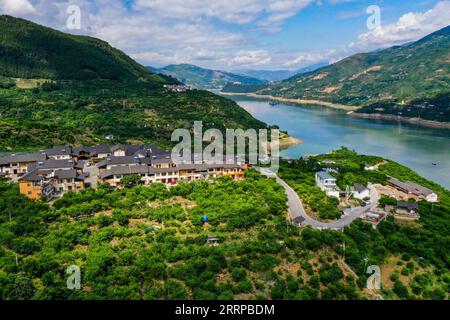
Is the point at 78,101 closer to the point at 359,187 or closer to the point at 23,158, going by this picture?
the point at 23,158

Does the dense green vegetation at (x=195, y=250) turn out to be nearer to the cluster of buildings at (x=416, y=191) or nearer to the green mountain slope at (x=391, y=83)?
the cluster of buildings at (x=416, y=191)

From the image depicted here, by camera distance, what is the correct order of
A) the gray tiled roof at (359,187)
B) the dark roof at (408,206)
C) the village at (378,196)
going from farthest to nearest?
the gray tiled roof at (359,187), the dark roof at (408,206), the village at (378,196)

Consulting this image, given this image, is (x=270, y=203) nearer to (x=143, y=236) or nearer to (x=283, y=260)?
(x=283, y=260)

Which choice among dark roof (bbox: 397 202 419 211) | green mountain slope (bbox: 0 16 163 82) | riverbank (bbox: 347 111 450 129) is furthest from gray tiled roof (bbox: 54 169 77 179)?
riverbank (bbox: 347 111 450 129)

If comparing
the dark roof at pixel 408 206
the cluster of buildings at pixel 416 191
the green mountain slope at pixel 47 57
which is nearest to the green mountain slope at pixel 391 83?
the cluster of buildings at pixel 416 191

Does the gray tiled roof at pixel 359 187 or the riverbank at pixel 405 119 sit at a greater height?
the riverbank at pixel 405 119

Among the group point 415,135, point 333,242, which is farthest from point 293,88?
point 333,242

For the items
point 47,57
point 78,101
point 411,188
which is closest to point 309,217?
point 411,188
